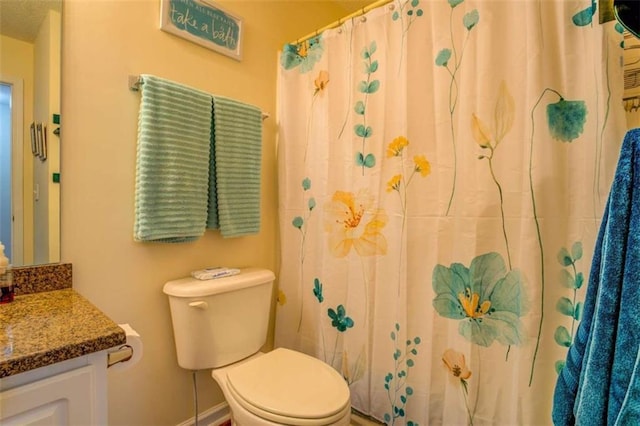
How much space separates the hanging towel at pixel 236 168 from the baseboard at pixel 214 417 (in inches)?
33.2

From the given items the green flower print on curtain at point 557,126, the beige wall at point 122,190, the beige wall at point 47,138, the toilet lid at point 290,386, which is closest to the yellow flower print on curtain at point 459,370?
the green flower print on curtain at point 557,126

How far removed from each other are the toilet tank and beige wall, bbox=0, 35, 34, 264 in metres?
0.47

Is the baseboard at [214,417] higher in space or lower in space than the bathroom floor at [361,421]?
lower

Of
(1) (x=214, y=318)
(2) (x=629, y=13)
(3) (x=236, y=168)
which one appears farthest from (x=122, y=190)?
(2) (x=629, y=13)

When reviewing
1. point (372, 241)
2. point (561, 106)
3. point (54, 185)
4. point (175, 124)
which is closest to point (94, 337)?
point (54, 185)

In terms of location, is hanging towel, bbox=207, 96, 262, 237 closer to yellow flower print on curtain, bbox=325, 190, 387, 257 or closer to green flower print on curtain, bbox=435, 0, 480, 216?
yellow flower print on curtain, bbox=325, 190, 387, 257

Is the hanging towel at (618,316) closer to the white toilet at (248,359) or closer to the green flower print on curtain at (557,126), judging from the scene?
the green flower print on curtain at (557,126)

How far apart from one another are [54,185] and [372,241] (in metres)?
1.17

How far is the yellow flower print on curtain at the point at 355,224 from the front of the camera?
53.6 inches

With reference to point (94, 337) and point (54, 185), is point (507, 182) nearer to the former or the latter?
point (94, 337)

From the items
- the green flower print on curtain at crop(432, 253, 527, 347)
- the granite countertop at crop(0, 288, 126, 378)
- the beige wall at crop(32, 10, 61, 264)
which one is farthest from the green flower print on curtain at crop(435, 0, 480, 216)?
the beige wall at crop(32, 10, 61, 264)

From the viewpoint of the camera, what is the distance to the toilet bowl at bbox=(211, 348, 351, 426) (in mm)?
990

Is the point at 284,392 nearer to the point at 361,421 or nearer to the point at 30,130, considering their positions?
the point at 361,421

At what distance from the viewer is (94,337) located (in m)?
0.66
